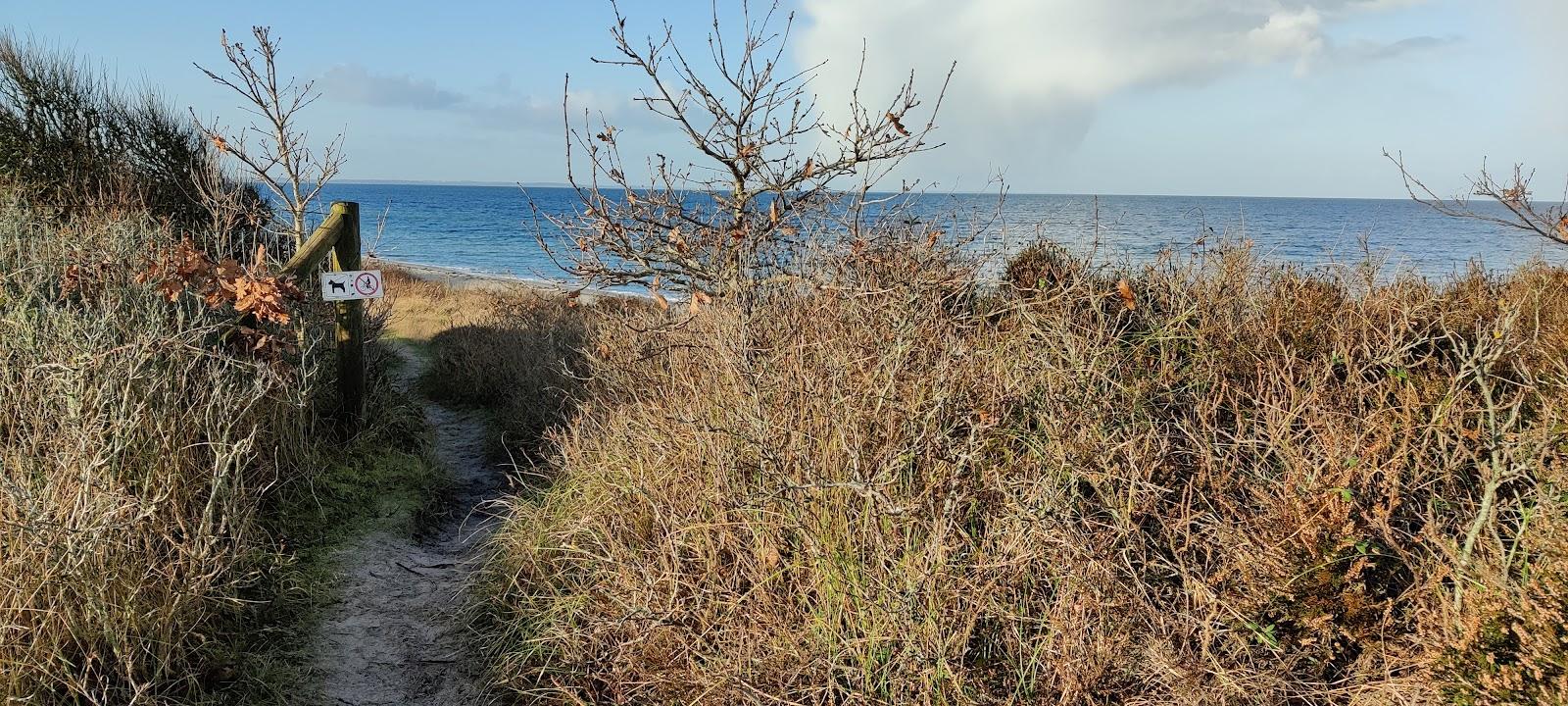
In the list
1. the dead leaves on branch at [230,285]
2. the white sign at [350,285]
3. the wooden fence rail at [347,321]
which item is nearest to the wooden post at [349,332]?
the wooden fence rail at [347,321]

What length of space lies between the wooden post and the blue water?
141 cm

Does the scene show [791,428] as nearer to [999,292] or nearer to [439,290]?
[999,292]

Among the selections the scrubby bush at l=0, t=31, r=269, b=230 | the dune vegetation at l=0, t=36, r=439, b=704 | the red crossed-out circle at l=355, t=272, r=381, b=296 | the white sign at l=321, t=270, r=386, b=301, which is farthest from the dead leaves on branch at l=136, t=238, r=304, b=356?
the scrubby bush at l=0, t=31, r=269, b=230

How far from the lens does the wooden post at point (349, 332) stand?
6.57 m

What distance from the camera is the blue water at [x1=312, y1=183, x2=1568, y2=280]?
595cm

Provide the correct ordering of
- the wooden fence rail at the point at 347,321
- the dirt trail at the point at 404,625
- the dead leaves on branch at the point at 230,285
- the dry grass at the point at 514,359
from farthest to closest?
1. the dry grass at the point at 514,359
2. the wooden fence rail at the point at 347,321
3. the dead leaves on branch at the point at 230,285
4. the dirt trail at the point at 404,625

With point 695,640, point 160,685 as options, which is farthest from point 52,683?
point 695,640

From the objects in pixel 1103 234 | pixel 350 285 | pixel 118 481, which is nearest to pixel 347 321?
pixel 350 285

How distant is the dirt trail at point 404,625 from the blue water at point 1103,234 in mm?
1942

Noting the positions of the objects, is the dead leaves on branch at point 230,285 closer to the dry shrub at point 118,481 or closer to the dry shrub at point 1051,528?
the dry shrub at point 118,481

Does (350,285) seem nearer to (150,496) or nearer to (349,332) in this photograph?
(349,332)

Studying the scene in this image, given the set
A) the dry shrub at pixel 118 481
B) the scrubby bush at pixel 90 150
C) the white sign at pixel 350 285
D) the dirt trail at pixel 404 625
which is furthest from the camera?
the scrubby bush at pixel 90 150

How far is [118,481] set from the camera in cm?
402

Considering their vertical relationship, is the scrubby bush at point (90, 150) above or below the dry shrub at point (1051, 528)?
above
